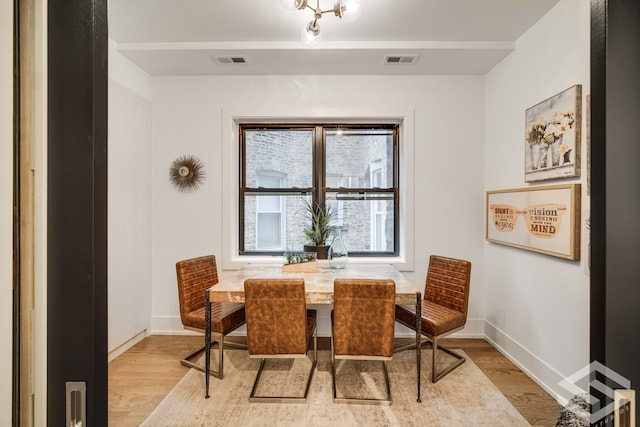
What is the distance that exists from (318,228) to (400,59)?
1.79 meters

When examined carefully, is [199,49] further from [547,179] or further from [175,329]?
[547,179]

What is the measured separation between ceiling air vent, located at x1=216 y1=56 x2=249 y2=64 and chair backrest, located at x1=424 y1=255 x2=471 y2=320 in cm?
248

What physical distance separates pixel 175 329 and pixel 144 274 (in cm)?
65

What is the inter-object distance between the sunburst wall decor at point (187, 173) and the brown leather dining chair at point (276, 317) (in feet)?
5.51

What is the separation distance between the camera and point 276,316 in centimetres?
213

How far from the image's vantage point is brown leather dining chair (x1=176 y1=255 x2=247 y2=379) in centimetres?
249

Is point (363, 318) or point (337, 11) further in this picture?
point (363, 318)

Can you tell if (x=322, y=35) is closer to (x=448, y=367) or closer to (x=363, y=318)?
(x=363, y=318)

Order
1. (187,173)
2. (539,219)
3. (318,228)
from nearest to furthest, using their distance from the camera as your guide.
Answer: (539,219)
(187,173)
(318,228)

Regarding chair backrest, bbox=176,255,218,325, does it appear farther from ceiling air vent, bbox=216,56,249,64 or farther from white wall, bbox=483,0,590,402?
white wall, bbox=483,0,590,402

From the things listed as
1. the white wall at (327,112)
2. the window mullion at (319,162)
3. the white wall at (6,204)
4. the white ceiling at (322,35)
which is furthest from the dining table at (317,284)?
the white ceiling at (322,35)

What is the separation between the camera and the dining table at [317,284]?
2236mm

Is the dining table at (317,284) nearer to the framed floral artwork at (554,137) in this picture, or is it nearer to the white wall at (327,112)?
the white wall at (327,112)

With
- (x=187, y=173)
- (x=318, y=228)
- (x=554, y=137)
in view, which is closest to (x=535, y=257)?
(x=554, y=137)
